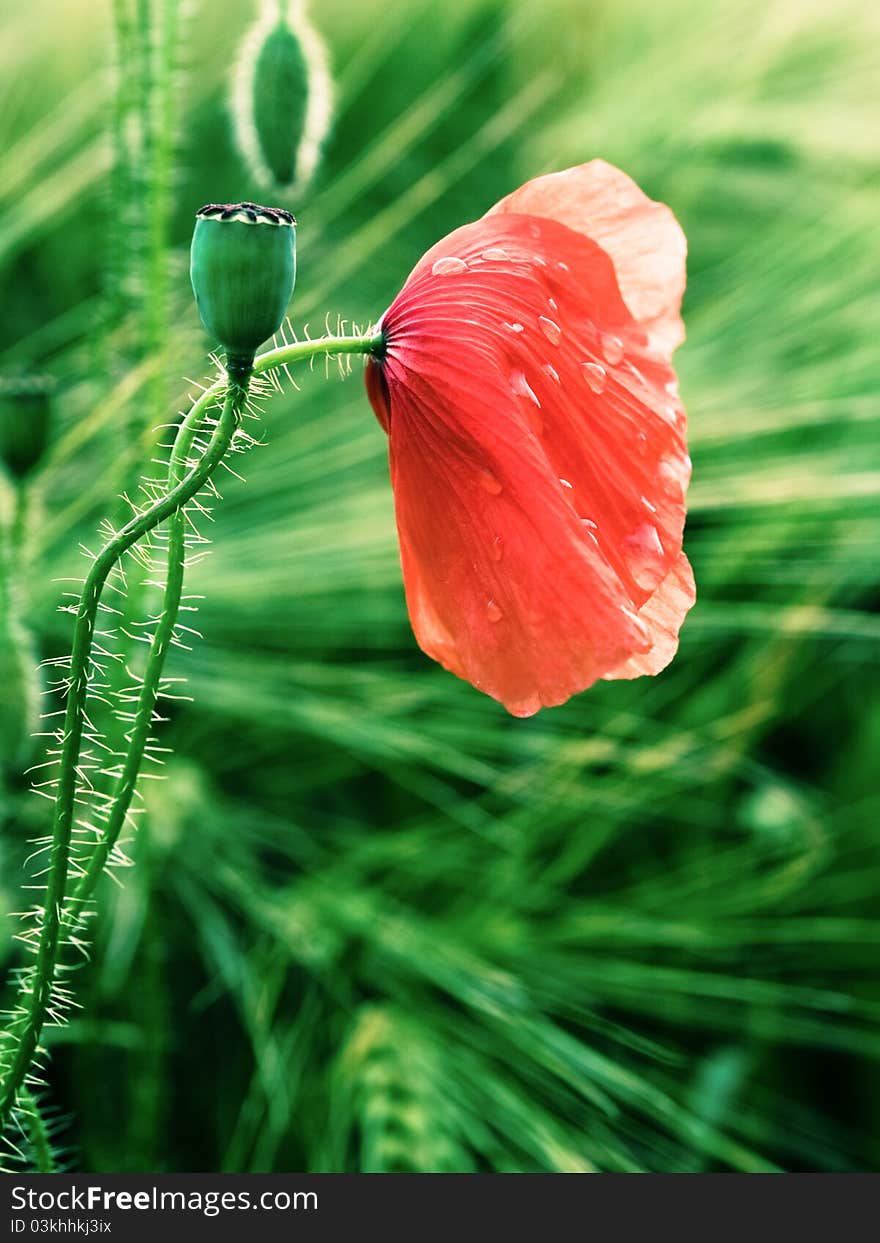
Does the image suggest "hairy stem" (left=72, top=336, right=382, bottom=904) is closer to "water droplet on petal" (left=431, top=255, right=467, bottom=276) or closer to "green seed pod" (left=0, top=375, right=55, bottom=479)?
"water droplet on petal" (left=431, top=255, right=467, bottom=276)

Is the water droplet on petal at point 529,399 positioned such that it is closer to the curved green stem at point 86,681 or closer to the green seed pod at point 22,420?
the curved green stem at point 86,681

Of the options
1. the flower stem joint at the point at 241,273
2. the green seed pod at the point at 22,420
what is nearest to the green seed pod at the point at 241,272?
the flower stem joint at the point at 241,273

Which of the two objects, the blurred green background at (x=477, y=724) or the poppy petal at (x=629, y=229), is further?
the blurred green background at (x=477, y=724)

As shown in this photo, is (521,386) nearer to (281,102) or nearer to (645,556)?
(645,556)

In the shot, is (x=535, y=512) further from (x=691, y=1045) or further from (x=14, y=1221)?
(x=691, y=1045)

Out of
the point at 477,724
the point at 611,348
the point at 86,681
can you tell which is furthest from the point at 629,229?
the point at 477,724

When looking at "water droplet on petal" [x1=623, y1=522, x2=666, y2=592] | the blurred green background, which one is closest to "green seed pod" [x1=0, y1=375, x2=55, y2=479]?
the blurred green background

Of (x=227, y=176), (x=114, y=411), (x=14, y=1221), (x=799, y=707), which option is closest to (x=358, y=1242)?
(x=14, y=1221)
